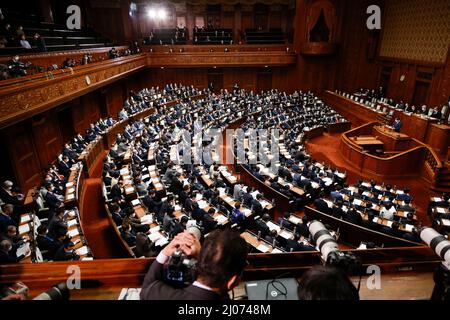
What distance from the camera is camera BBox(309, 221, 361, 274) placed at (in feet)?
5.49

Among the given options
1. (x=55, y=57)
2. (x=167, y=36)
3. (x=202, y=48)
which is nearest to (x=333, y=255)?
(x=55, y=57)

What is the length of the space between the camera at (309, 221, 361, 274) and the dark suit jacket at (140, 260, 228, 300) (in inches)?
27.7

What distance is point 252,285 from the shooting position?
199 centimetres

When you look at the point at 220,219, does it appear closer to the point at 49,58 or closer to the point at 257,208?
the point at 257,208

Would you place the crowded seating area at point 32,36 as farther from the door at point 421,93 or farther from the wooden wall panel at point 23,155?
the door at point 421,93

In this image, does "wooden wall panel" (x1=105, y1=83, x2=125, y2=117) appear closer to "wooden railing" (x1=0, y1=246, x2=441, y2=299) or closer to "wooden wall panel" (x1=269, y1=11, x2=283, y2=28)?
"wooden wall panel" (x1=269, y1=11, x2=283, y2=28)

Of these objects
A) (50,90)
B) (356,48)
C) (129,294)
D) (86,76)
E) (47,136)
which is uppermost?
(356,48)

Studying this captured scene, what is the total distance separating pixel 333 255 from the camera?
1.75m

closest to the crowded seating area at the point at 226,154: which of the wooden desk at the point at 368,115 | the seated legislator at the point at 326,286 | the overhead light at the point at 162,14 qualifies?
the seated legislator at the point at 326,286

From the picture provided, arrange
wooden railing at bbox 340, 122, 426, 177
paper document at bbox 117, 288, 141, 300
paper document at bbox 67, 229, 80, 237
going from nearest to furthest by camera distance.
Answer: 1. paper document at bbox 117, 288, 141, 300
2. paper document at bbox 67, 229, 80, 237
3. wooden railing at bbox 340, 122, 426, 177

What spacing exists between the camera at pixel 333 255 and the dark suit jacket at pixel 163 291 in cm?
70

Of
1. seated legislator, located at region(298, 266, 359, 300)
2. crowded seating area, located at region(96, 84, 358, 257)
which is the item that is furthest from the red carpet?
seated legislator, located at region(298, 266, 359, 300)

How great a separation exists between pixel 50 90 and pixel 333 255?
333 inches

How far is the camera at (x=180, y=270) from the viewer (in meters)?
1.64
